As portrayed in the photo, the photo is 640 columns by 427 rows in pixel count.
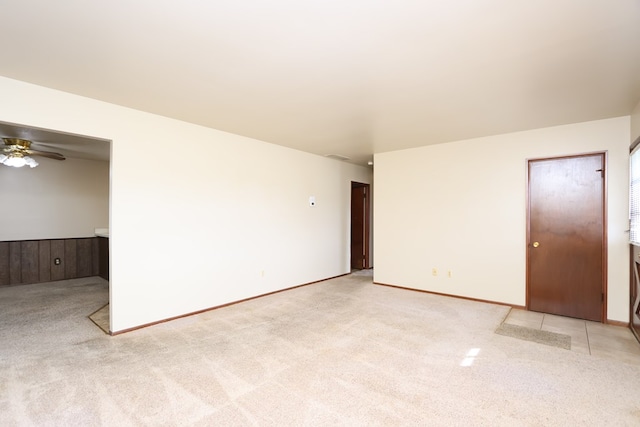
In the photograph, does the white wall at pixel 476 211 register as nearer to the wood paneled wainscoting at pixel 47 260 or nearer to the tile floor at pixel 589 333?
the tile floor at pixel 589 333

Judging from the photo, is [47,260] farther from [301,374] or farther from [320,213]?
[301,374]

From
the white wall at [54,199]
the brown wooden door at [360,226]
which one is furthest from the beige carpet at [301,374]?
the brown wooden door at [360,226]

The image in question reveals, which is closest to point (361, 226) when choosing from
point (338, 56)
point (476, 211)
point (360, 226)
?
point (360, 226)

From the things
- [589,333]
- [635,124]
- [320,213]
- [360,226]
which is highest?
[635,124]

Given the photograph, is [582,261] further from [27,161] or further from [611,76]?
[27,161]

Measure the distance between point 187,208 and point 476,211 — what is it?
4.01 meters

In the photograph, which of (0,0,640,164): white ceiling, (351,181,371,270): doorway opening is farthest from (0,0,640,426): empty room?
(351,181,371,270): doorway opening

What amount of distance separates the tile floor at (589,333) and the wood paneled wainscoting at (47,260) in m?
7.42

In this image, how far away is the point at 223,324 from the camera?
3.48 meters

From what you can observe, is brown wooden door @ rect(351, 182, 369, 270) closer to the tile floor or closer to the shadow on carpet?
the tile floor

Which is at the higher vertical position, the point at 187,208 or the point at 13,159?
the point at 13,159

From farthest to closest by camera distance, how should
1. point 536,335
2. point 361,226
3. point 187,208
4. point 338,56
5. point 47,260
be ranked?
point 361,226 → point 47,260 → point 187,208 → point 536,335 → point 338,56

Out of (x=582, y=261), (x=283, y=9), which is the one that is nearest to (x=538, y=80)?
(x=283, y=9)

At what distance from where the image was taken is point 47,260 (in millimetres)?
5715
